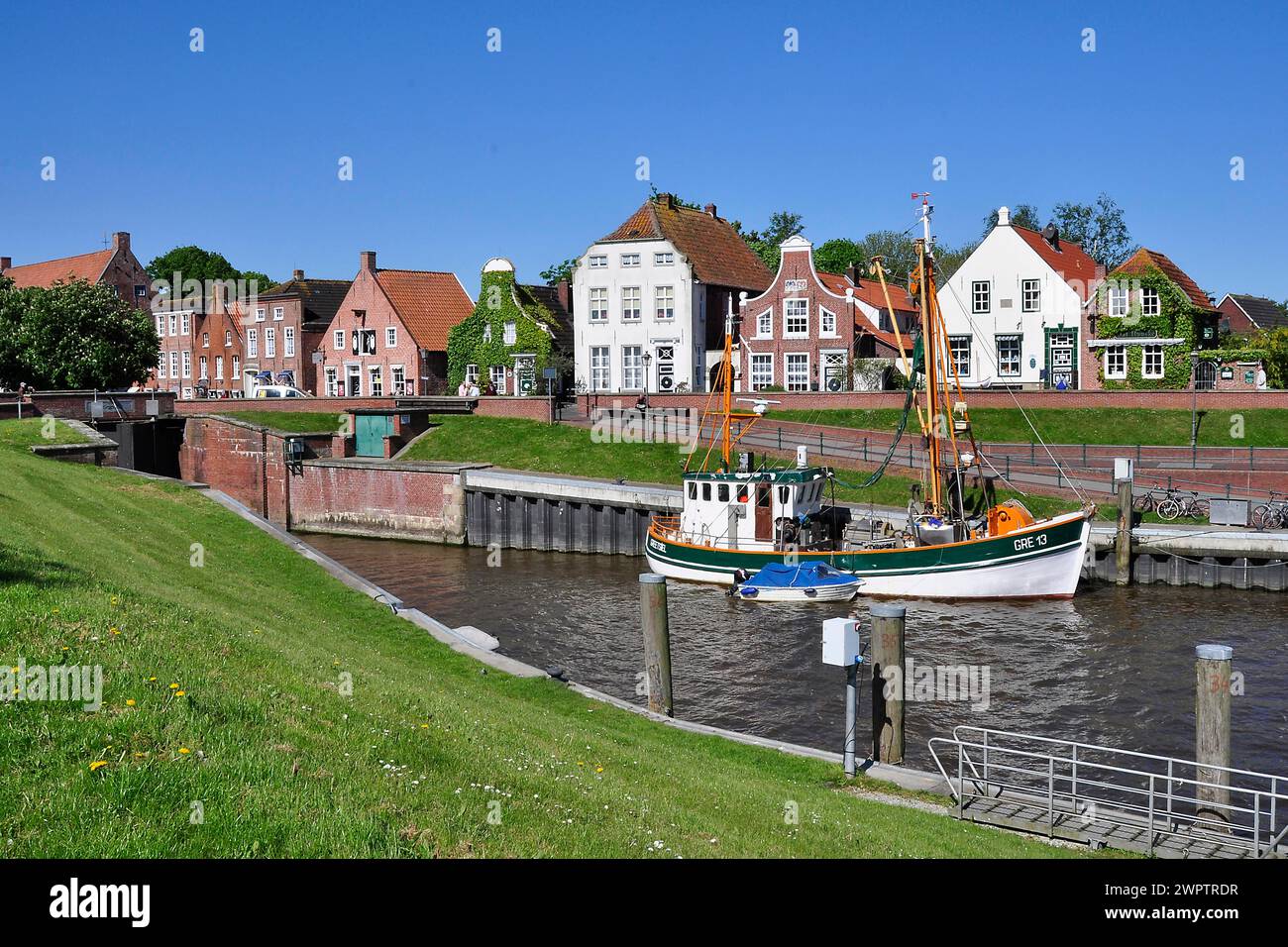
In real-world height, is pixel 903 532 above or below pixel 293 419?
below

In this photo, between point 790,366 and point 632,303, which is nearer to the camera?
point 790,366

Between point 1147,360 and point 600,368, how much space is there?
31.3m

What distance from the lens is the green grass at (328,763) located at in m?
8.66

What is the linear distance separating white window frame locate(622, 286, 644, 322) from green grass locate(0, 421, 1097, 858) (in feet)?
172

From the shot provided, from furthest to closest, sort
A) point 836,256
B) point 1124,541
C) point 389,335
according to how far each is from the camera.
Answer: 1. point 836,256
2. point 389,335
3. point 1124,541

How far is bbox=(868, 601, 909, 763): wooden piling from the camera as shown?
17.4m

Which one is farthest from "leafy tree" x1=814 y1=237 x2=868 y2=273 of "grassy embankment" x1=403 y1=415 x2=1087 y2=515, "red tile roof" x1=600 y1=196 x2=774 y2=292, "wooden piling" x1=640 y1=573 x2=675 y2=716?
"wooden piling" x1=640 y1=573 x2=675 y2=716

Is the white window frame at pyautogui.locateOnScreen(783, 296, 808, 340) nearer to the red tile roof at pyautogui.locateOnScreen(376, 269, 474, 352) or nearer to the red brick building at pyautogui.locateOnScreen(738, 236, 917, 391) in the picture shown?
the red brick building at pyautogui.locateOnScreen(738, 236, 917, 391)

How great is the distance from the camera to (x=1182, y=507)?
39812 mm

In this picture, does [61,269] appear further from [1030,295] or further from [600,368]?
[1030,295]

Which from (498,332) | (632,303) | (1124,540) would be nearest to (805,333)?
(632,303)
